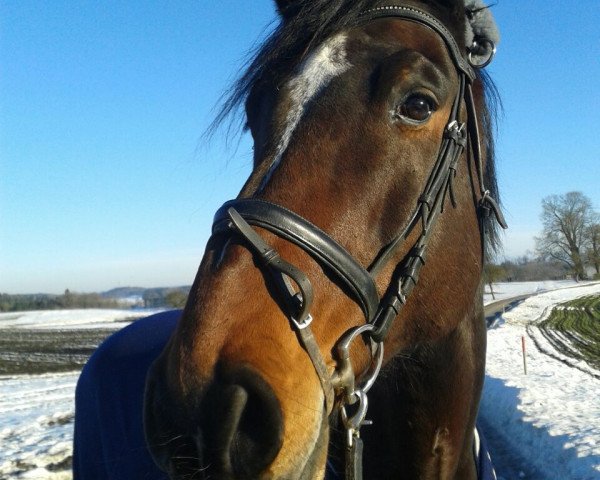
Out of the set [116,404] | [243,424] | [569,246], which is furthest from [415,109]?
[569,246]

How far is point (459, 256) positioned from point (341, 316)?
72cm

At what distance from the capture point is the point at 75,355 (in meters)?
21.2

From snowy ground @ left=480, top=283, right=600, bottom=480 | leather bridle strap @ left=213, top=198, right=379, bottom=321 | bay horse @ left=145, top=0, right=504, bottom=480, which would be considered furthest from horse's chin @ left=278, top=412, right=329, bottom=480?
snowy ground @ left=480, top=283, right=600, bottom=480

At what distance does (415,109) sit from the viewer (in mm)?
2037

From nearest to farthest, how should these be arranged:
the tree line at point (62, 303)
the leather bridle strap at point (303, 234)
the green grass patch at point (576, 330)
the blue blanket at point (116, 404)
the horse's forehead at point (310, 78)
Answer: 1. the leather bridle strap at point (303, 234)
2. the horse's forehead at point (310, 78)
3. the blue blanket at point (116, 404)
4. the green grass patch at point (576, 330)
5. the tree line at point (62, 303)

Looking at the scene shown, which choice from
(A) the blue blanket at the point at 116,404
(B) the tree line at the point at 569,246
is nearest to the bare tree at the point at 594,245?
(B) the tree line at the point at 569,246

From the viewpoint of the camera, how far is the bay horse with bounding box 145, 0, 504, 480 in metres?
1.53

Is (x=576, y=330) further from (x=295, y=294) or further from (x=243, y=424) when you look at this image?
(x=243, y=424)

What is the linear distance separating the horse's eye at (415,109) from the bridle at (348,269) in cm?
17

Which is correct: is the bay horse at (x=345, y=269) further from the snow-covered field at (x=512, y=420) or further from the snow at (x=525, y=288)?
the snow at (x=525, y=288)

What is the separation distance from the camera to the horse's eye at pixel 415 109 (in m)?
2.02

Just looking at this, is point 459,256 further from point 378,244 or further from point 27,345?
point 27,345

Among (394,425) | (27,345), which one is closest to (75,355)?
(27,345)

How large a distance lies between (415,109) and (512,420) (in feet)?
26.0
